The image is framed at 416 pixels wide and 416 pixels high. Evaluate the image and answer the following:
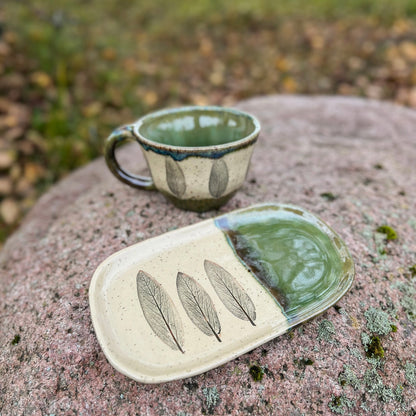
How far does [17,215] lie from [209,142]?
166 centimetres

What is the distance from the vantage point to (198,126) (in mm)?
1381

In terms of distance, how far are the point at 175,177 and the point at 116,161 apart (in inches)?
11.7

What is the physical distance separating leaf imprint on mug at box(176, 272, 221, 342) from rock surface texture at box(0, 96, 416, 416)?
4.5 inches

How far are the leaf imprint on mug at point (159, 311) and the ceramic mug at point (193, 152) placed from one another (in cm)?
34

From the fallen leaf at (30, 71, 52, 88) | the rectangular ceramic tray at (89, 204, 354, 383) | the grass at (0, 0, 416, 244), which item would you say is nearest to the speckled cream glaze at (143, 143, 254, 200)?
the rectangular ceramic tray at (89, 204, 354, 383)

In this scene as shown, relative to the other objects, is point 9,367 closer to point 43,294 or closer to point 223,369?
point 43,294

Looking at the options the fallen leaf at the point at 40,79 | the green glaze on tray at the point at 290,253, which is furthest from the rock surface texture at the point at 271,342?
the fallen leaf at the point at 40,79

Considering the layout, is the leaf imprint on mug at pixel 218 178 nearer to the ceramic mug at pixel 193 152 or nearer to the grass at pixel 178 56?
the ceramic mug at pixel 193 152

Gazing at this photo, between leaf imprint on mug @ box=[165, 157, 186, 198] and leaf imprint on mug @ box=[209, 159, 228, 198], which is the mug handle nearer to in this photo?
leaf imprint on mug @ box=[165, 157, 186, 198]

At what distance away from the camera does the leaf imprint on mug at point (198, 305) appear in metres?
0.95

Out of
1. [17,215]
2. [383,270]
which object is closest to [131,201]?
[383,270]

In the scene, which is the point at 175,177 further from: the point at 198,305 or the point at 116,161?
the point at 198,305

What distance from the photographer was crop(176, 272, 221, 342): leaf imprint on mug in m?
0.95

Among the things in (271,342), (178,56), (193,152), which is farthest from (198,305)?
(178,56)
